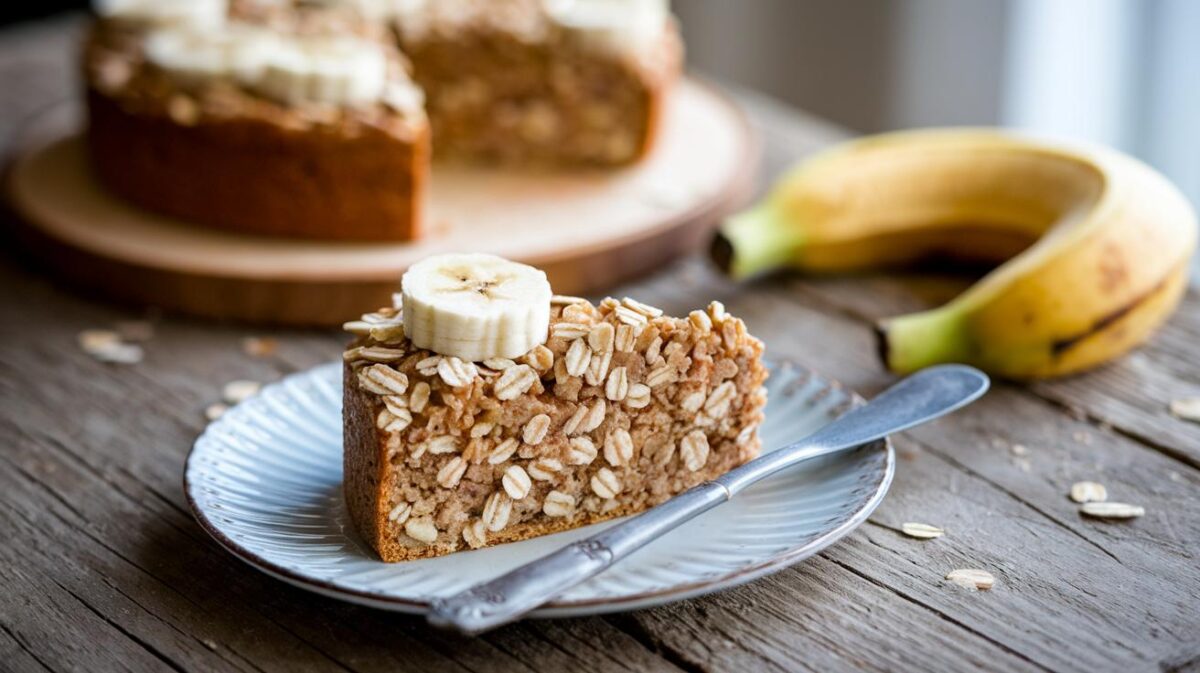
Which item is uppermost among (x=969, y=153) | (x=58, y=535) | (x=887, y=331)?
(x=969, y=153)

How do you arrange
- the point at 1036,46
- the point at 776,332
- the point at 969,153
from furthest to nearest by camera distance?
the point at 1036,46, the point at 969,153, the point at 776,332

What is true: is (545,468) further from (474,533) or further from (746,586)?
(746,586)

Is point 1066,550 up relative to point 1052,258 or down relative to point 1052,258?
down

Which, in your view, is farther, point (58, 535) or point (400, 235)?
point (400, 235)

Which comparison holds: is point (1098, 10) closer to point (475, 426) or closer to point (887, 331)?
point (887, 331)

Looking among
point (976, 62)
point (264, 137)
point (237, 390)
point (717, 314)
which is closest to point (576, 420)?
point (717, 314)

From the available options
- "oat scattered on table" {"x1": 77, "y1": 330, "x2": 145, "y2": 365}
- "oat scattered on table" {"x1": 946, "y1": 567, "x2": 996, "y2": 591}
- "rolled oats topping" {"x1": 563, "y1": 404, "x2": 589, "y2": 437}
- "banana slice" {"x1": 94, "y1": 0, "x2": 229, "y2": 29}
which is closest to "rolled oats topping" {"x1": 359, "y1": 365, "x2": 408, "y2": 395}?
"rolled oats topping" {"x1": 563, "y1": 404, "x2": 589, "y2": 437}

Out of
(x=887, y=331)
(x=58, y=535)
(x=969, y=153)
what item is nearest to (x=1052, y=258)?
(x=887, y=331)
